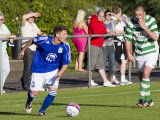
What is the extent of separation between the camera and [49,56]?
1462 cm

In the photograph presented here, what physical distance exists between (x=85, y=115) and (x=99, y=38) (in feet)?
23.1

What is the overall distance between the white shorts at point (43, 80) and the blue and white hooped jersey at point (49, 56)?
3.0 inches

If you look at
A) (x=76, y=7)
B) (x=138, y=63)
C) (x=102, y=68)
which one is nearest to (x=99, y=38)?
(x=102, y=68)

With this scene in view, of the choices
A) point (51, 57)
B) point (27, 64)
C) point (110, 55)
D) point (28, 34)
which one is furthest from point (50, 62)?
point (110, 55)

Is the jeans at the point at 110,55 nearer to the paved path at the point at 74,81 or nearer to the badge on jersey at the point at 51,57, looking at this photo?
the paved path at the point at 74,81

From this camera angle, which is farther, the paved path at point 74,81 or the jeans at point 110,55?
the jeans at point 110,55

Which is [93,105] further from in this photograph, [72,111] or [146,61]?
[72,111]

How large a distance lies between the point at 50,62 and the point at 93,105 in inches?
84.8

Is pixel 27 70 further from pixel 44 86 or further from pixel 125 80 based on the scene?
pixel 44 86

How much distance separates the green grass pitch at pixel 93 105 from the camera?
14.2 metres

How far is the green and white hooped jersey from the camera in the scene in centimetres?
1576

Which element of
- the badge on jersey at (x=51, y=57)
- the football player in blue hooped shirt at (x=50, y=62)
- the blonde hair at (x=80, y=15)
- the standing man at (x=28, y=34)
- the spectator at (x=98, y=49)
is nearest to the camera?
the football player in blue hooped shirt at (x=50, y=62)

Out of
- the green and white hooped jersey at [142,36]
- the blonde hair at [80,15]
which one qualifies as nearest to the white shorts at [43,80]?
the green and white hooped jersey at [142,36]

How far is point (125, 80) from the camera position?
22.3 meters
